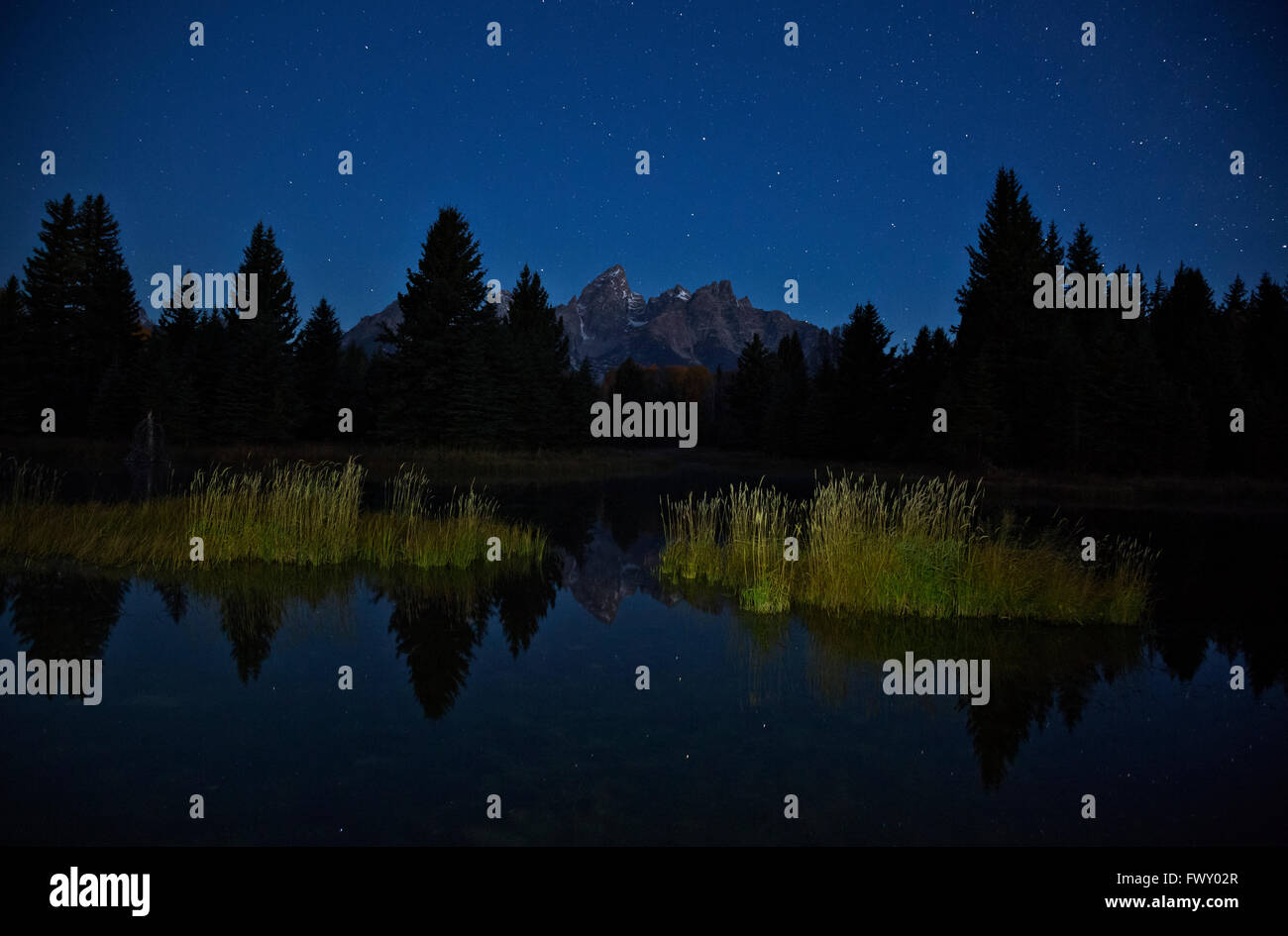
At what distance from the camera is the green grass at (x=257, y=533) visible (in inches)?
555

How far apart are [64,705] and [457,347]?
40.0 meters

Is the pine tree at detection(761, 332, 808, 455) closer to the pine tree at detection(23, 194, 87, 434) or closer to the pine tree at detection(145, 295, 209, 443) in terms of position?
the pine tree at detection(145, 295, 209, 443)

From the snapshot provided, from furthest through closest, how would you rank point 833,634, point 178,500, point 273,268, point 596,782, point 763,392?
point 763,392, point 273,268, point 178,500, point 833,634, point 596,782

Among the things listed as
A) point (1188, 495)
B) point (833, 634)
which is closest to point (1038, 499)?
point (1188, 495)

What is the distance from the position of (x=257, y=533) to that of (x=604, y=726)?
9934 mm

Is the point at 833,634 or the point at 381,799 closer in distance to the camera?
the point at 381,799

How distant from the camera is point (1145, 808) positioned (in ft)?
18.7

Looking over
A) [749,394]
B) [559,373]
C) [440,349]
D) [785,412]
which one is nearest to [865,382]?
[785,412]

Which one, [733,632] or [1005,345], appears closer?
[733,632]

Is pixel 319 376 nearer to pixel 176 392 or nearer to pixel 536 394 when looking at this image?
pixel 176 392

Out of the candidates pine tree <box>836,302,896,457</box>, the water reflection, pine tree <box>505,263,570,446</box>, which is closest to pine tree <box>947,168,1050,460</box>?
pine tree <box>836,302,896,457</box>

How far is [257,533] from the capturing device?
566 inches

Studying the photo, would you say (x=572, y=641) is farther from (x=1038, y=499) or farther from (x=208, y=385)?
(x=208, y=385)

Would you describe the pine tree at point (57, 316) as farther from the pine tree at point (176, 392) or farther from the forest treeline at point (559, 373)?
the pine tree at point (176, 392)
